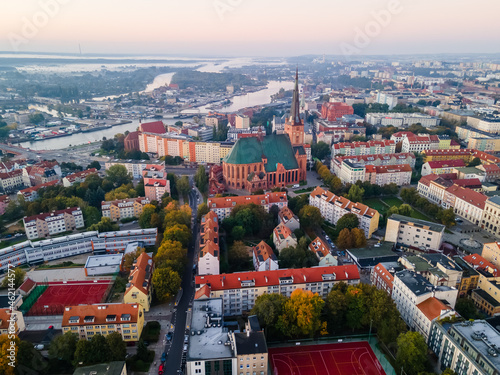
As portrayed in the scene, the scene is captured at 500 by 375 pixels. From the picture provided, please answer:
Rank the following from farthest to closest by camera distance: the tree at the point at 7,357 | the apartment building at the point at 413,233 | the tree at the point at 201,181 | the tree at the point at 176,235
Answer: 1. the tree at the point at 201,181
2. the apartment building at the point at 413,233
3. the tree at the point at 176,235
4. the tree at the point at 7,357

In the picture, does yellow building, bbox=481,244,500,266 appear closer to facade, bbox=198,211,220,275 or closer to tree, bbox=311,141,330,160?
→ facade, bbox=198,211,220,275

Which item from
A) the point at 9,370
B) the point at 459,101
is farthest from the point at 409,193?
the point at 459,101

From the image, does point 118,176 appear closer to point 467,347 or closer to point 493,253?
point 493,253

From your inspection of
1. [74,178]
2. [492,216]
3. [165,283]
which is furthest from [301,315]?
[74,178]

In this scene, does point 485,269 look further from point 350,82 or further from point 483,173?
point 350,82

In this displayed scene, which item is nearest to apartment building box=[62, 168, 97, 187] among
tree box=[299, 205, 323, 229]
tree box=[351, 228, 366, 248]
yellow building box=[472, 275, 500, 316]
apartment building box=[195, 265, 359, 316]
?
tree box=[299, 205, 323, 229]

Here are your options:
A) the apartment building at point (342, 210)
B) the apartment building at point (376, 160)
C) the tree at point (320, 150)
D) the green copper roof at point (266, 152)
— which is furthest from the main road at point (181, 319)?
the tree at point (320, 150)

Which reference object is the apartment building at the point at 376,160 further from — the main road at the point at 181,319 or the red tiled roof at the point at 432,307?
the red tiled roof at the point at 432,307
